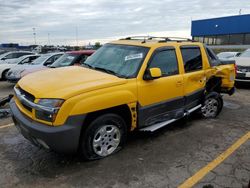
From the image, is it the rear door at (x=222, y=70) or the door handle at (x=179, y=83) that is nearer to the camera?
the door handle at (x=179, y=83)

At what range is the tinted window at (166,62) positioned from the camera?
471 centimetres

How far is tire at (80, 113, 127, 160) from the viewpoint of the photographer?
12.7 ft

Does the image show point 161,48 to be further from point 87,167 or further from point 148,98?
point 87,167

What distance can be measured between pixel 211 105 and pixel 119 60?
2843 millimetres

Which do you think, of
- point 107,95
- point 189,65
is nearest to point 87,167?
point 107,95

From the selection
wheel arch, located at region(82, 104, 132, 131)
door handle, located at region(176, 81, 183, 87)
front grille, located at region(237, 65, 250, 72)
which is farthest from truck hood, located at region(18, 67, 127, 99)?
front grille, located at region(237, 65, 250, 72)

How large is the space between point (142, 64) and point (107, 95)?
95 cm

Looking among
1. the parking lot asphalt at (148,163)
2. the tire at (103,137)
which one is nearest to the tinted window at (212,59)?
the parking lot asphalt at (148,163)

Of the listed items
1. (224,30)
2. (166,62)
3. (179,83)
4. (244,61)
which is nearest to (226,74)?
(179,83)

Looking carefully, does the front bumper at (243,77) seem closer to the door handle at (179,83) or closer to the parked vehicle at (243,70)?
the parked vehicle at (243,70)

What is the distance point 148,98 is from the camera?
448 cm

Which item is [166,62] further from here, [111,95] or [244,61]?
[244,61]

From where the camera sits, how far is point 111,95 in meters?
3.91

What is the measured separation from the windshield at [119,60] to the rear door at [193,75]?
1.12 metres
